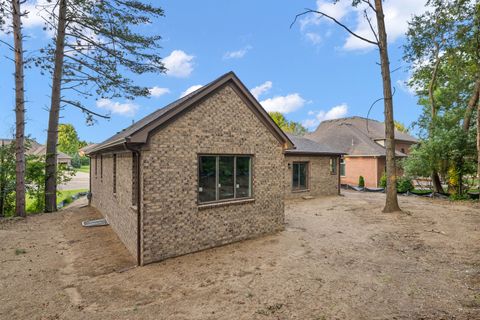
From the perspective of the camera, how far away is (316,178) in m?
18.1

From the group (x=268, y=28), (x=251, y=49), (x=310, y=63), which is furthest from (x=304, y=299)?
(x=251, y=49)

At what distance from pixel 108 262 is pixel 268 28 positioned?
66.8ft

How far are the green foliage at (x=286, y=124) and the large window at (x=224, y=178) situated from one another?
45.3 meters

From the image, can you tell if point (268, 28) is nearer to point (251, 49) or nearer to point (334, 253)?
point (251, 49)

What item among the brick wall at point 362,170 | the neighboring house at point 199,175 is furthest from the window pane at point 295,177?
the brick wall at point 362,170

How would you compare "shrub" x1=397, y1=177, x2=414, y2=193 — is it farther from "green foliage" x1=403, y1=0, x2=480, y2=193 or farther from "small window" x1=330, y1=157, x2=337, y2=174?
"small window" x1=330, y1=157, x2=337, y2=174

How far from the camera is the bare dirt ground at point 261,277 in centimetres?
433

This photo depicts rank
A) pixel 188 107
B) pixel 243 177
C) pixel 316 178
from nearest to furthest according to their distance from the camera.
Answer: pixel 188 107
pixel 243 177
pixel 316 178

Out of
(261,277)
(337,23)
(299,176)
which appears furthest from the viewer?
(299,176)

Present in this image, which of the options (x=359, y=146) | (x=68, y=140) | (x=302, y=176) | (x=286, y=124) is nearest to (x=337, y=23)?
(x=302, y=176)

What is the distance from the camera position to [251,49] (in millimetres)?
27422

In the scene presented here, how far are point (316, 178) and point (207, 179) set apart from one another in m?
12.4

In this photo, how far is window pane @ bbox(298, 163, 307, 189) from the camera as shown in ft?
57.6

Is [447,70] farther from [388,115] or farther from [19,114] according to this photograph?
[19,114]
